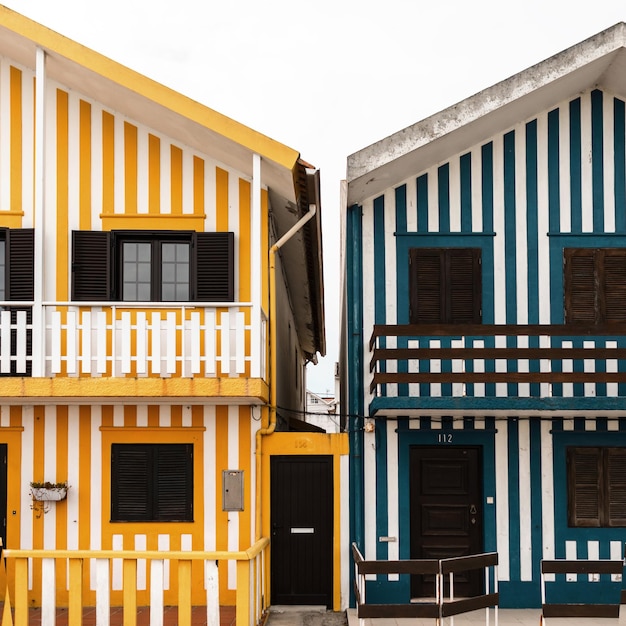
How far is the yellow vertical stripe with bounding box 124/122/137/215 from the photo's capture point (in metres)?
13.2

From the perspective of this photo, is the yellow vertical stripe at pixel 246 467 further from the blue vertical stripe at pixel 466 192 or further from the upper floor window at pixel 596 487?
the upper floor window at pixel 596 487

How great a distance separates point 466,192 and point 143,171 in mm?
4622

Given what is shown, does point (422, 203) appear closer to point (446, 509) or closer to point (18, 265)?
point (446, 509)

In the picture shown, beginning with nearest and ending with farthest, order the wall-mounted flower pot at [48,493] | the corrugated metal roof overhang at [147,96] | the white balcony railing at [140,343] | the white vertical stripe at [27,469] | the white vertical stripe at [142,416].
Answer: the white balcony railing at [140,343], the corrugated metal roof overhang at [147,96], the wall-mounted flower pot at [48,493], the white vertical stripe at [27,469], the white vertical stripe at [142,416]

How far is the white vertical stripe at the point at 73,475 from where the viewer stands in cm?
1291

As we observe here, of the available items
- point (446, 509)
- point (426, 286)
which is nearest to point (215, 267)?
point (426, 286)

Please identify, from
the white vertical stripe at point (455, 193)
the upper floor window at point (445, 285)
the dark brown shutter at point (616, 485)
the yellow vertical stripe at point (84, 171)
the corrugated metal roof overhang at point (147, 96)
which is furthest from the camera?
the white vertical stripe at point (455, 193)

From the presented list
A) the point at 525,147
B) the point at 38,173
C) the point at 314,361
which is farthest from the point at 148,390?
the point at 314,361

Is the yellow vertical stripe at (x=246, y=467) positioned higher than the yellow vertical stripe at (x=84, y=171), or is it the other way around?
the yellow vertical stripe at (x=84, y=171)

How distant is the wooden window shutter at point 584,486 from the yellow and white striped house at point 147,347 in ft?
10.5

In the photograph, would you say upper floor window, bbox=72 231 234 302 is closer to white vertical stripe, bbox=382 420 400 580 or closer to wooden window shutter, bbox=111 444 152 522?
wooden window shutter, bbox=111 444 152 522

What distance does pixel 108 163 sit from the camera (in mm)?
13242

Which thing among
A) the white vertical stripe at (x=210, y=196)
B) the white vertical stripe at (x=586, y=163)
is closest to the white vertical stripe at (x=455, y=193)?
the white vertical stripe at (x=586, y=163)

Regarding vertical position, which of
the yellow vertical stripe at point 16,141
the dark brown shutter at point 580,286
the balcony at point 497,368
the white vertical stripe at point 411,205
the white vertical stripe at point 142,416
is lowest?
the white vertical stripe at point 142,416
